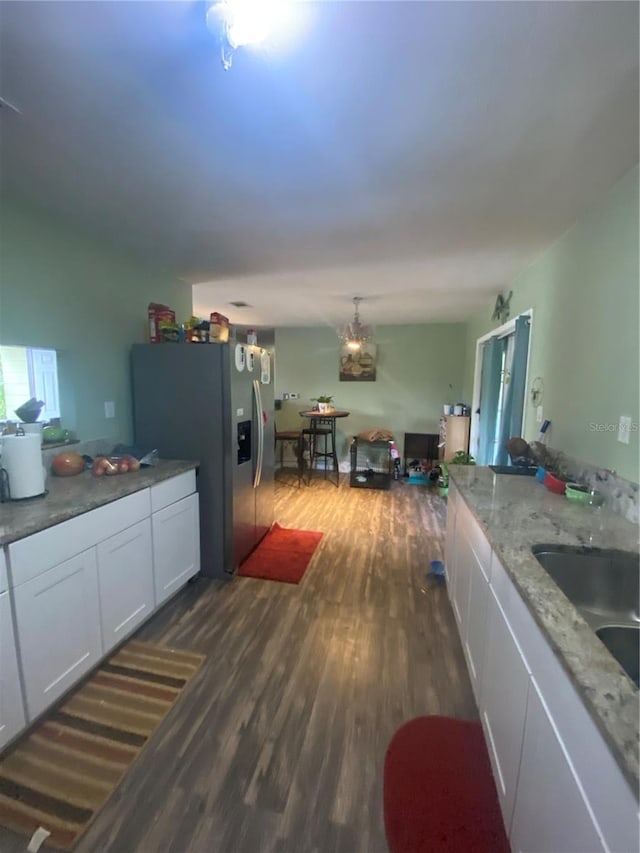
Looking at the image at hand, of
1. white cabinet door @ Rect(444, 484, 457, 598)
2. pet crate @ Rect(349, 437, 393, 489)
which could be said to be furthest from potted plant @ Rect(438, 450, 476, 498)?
white cabinet door @ Rect(444, 484, 457, 598)

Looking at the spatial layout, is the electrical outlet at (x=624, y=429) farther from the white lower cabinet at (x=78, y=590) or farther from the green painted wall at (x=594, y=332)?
the white lower cabinet at (x=78, y=590)

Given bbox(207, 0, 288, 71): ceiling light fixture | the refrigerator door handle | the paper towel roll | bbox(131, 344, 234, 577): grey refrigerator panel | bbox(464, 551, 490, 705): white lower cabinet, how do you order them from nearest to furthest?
bbox(207, 0, 288, 71): ceiling light fixture, bbox(464, 551, 490, 705): white lower cabinet, the paper towel roll, bbox(131, 344, 234, 577): grey refrigerator panel, the refrigerator door handle

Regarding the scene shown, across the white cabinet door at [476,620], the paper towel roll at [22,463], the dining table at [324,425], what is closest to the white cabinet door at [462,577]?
the white cabinet door at [476,620]

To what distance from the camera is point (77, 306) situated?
90.4 inches

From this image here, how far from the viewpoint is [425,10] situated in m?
0.88

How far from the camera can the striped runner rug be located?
3.98 feet

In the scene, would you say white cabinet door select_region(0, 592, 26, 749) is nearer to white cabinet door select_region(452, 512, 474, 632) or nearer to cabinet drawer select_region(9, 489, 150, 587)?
cabinet drawer select_region(9, 489, 150, 587)

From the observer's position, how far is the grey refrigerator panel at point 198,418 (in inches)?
98.7

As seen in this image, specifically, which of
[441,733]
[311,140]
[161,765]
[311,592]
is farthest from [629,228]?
[161,765]

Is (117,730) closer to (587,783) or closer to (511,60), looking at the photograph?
(587,783)

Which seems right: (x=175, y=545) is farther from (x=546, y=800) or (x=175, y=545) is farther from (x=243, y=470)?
(x=546, y=800)

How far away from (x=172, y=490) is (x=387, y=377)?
4273 millimetres

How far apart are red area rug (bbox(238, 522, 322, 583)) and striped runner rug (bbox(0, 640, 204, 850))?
876mm

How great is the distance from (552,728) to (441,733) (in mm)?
889
